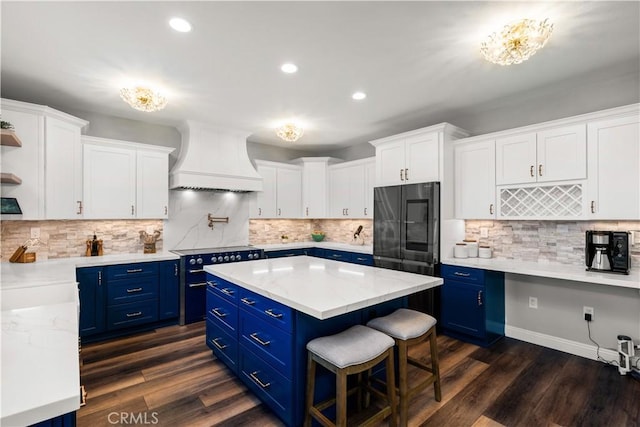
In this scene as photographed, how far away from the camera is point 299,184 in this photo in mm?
5773

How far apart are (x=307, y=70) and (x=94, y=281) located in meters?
3.20

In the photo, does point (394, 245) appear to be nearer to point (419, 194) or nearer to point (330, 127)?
point (419, 194)

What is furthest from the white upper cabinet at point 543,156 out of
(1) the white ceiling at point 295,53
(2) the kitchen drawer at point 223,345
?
(2) the kitchen drawer at point 223,345

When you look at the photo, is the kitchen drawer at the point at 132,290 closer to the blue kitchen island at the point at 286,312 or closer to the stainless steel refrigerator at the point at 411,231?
the blue kitchen island at the point at 286,312

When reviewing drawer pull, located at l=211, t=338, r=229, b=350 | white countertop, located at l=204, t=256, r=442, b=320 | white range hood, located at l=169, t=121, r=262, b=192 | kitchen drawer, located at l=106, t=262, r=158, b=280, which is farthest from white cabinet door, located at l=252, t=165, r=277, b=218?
drawer pull, located at l=211, t=338, r=229, b=350

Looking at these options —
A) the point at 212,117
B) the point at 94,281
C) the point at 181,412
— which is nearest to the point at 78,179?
the point at 94,281

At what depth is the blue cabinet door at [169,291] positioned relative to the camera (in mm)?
3904

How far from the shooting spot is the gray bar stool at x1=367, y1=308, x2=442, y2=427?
2.05 m

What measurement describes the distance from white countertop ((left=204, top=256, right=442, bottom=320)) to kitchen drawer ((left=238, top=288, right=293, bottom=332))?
9 cm

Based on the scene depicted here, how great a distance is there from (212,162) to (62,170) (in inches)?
65.8

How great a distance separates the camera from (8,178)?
112 inches

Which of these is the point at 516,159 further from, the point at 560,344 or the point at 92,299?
the point at 92,299

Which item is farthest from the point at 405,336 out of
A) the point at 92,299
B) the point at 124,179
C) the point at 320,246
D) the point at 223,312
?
the point at 124,179

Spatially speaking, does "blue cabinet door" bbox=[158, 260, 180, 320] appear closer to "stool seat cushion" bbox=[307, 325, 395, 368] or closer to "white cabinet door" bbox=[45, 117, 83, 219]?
"white cabinet door" bbox=[45, 117, 83, 219]
